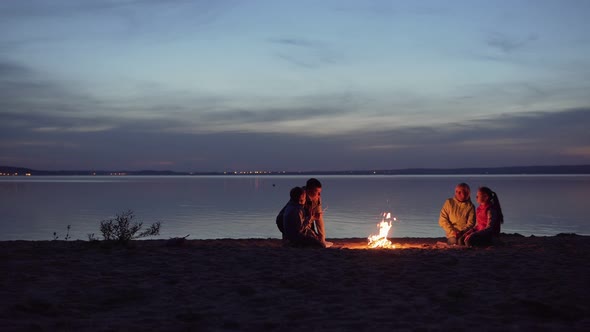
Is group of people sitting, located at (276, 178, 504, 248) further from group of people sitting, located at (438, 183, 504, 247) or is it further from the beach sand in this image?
the beach sand

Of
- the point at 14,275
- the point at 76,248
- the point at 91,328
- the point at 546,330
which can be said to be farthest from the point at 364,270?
the point at 76,248

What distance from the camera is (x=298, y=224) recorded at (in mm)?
11914

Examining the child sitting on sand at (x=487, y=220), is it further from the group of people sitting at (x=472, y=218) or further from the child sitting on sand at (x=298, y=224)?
the child sitting on sand at (x=298, y=224)

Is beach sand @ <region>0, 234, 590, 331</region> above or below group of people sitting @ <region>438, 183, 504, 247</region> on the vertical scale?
below

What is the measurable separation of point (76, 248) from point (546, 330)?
9.20m

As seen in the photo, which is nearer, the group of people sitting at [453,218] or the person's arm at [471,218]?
the group of people sitting at [453,218]

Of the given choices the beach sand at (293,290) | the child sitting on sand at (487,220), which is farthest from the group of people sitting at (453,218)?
the beach sand at (293,290)

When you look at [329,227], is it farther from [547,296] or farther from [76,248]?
[547,296]

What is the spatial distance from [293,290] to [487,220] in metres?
6.21

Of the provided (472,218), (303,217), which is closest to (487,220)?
(472,218)

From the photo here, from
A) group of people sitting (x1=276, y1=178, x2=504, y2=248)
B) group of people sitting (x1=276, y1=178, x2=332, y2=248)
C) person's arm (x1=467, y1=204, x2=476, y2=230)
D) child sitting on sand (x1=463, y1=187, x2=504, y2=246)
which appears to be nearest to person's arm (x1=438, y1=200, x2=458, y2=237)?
group of people sitting (x1=276, y1=178, x2=504, y2=248)

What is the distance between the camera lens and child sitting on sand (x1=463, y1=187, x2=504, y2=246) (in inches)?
469

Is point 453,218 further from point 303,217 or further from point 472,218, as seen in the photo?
point 303,217

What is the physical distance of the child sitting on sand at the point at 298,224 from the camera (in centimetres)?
1170
